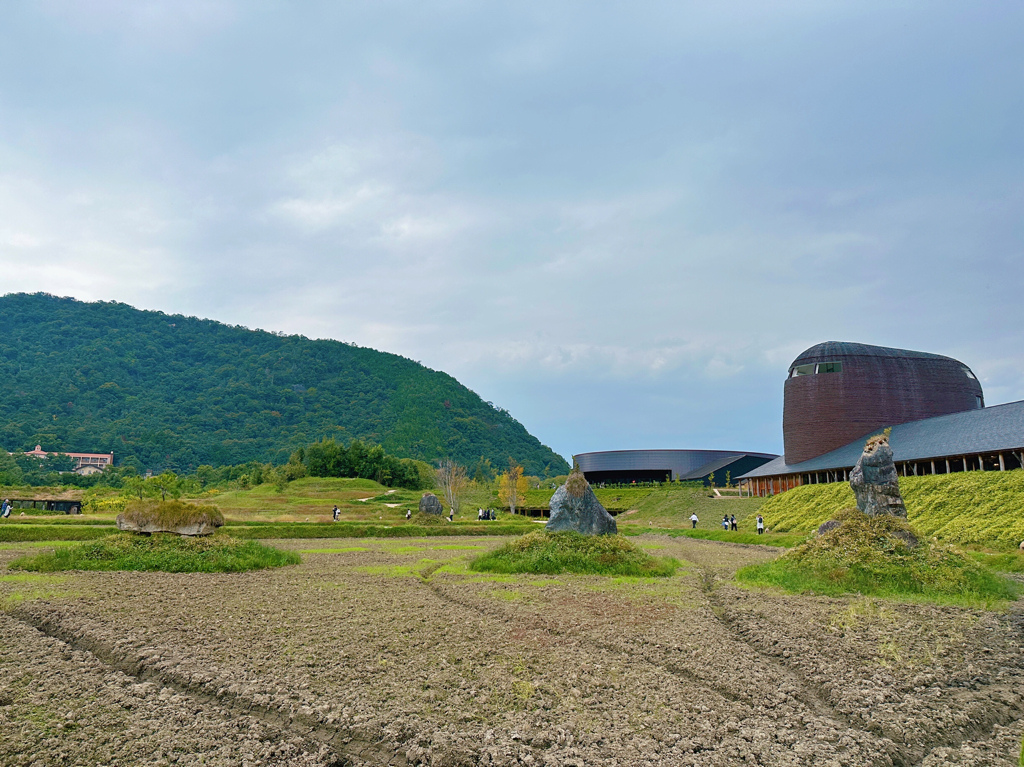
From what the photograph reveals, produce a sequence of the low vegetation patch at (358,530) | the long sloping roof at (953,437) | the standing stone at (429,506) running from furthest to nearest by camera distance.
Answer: the standing stone at (429,506), the long sloping roof at (953,437), the low vegetation patch at (358,530)

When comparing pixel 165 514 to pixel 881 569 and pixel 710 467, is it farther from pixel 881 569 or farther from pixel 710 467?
pixel 710 467

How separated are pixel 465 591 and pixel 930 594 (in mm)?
8562

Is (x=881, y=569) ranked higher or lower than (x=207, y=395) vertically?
lower

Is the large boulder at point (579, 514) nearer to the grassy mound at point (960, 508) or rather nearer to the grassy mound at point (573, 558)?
the grassy mound at point (573, 558)

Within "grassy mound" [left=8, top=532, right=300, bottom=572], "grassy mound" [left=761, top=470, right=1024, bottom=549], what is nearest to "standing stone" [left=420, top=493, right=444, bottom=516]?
"grassy mound" [left=761, top=470, right=1024, bottom=549]

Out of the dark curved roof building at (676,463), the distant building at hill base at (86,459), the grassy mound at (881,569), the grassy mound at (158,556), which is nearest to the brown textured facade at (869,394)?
the dark curved roof building at (676,463)

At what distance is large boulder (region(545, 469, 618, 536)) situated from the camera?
17.7m

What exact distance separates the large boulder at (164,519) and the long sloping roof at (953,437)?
1207 inches

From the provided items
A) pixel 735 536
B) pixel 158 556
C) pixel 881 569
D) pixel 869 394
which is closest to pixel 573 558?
pixel 881 569

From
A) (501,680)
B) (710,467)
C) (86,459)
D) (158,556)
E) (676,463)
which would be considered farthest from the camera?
(86,459)

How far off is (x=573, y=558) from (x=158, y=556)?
10375mm

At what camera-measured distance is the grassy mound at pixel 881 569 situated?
1197 cm

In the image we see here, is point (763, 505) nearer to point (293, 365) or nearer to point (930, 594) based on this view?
point (930, 594)

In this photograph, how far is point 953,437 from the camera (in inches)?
1273
